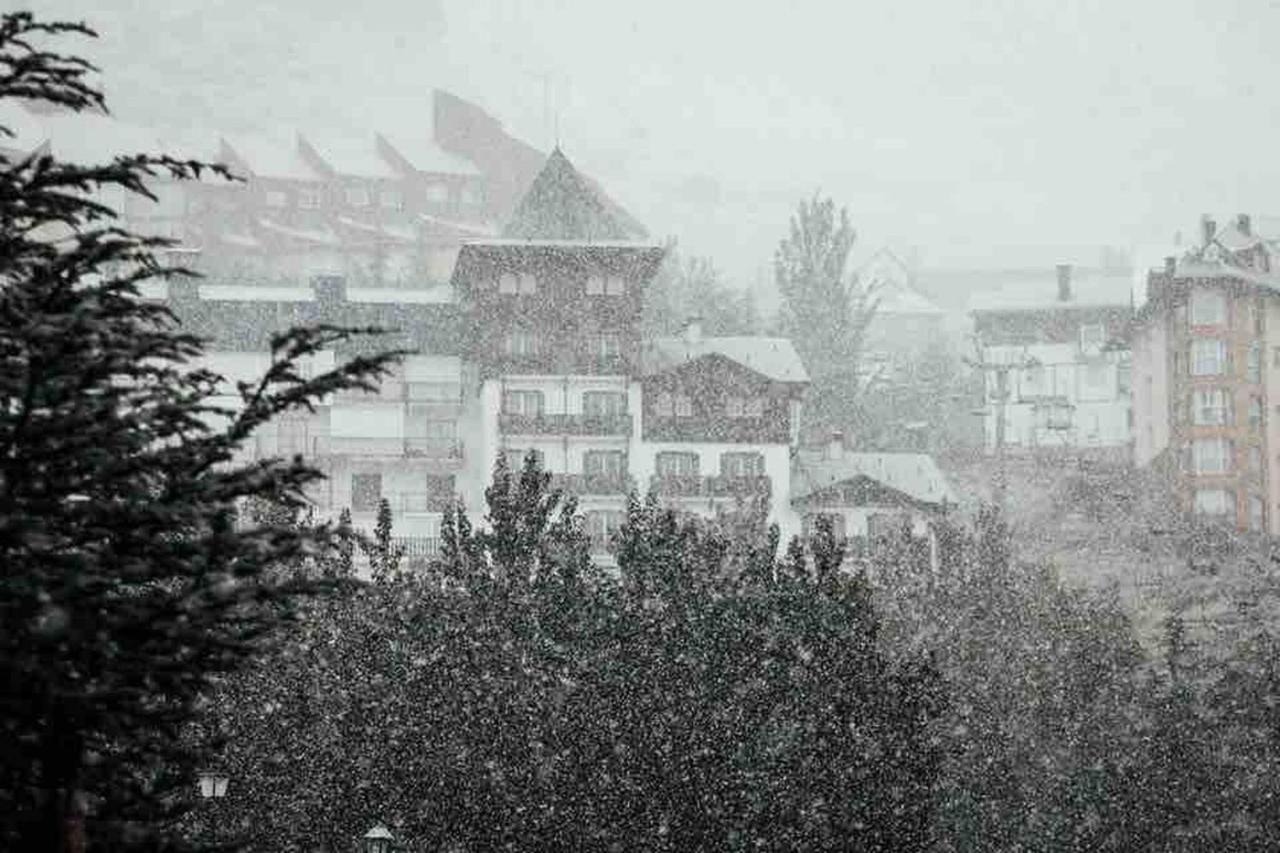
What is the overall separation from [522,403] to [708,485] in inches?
299

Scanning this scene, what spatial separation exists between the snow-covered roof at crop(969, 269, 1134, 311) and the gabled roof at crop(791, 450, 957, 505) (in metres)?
19.9

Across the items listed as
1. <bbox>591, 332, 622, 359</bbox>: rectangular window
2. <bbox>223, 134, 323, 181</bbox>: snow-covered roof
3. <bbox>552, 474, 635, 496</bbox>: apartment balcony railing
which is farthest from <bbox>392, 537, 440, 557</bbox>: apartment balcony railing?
<bbox>223, 134, 323, 181</bbox>: snow-covered roof

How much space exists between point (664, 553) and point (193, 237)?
67419 mm

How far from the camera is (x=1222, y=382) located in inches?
2520

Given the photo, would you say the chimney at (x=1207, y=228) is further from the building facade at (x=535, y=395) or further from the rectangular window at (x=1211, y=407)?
the building facade at (x=535, y=395)

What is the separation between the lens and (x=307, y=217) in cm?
9012

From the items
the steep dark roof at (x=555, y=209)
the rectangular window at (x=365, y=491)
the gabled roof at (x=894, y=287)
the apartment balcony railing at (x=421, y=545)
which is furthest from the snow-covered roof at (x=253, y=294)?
the gabled roof at (x=894, y=287)

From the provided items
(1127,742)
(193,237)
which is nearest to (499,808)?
(1127,742)

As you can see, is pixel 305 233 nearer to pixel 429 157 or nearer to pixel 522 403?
pixel 429 157

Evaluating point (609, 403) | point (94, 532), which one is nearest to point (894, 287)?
point (609, 403)

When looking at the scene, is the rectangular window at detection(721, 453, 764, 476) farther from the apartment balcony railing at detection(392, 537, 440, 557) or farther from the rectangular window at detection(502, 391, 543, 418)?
the apartment balcony railing at detection(392, 537, 440, 557)

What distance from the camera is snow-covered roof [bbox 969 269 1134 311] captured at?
7928cm

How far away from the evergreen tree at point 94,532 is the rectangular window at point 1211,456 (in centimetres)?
5799

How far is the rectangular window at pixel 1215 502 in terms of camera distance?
6197 centimetres
